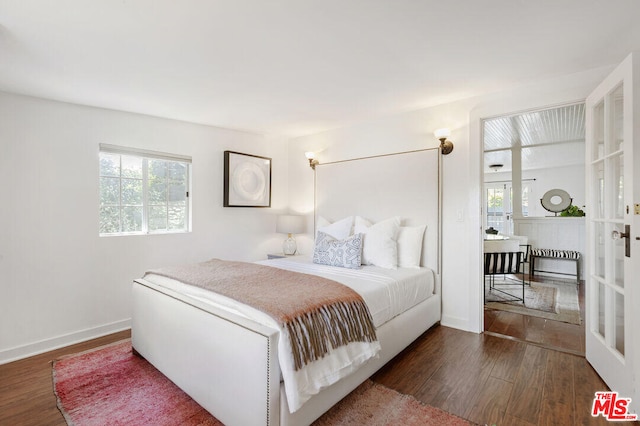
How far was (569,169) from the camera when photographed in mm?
7273

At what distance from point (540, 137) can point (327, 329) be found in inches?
203

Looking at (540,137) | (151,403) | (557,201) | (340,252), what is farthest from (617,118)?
Answer: (557,201)

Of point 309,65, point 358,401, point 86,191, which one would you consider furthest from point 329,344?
point 86,191

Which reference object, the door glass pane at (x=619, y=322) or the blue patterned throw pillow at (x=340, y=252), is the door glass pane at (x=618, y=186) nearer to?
the door glass pane at (x=619, y=322)

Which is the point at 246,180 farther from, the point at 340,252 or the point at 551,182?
the point at 551,182

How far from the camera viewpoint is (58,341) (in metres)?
2.86

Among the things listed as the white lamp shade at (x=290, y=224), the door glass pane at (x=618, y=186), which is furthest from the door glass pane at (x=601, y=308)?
the white lamp shade at (x=290, y=224)

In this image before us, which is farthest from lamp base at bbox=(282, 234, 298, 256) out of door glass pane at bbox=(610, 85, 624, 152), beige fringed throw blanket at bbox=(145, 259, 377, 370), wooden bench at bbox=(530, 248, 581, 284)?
wooden bench at bbox=(530, 248, 581, 284)

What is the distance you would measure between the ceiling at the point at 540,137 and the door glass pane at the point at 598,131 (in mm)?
557

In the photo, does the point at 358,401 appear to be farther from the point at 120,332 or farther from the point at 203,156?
the point at 203,156

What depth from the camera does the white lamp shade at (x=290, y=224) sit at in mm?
4410

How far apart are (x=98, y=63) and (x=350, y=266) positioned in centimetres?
265

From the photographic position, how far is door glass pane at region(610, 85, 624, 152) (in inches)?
78.5

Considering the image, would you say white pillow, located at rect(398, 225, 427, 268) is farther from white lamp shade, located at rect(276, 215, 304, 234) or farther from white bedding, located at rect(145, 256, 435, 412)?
white lamp shade, located at rect(276, 215, 304, 234)
